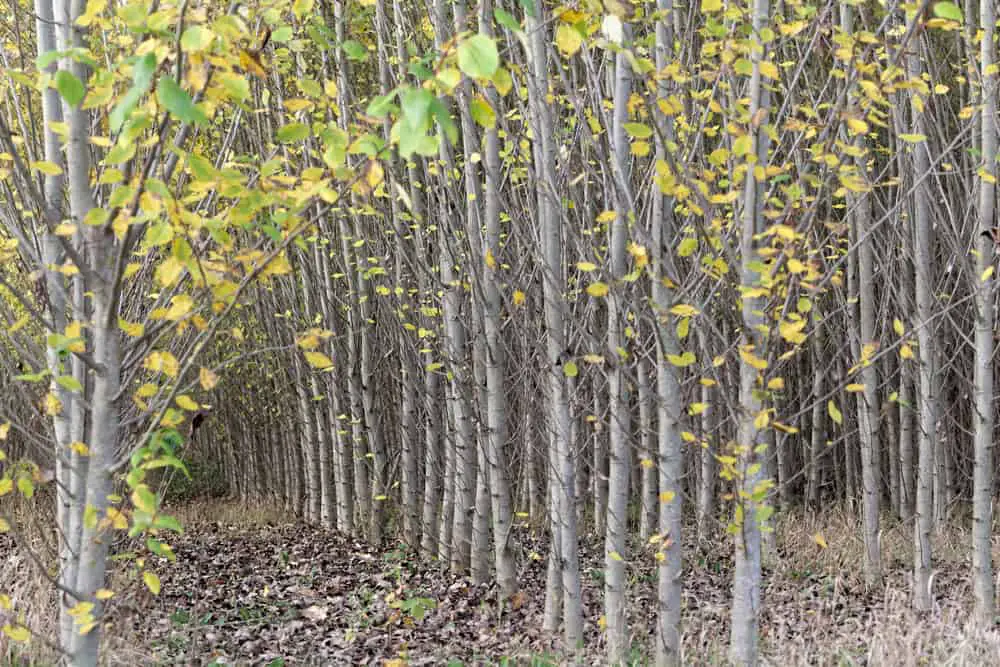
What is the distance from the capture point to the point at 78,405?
2.53m

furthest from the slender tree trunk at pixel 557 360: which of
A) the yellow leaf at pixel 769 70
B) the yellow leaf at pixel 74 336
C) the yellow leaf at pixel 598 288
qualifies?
the yellow leaf at pixel 74 336

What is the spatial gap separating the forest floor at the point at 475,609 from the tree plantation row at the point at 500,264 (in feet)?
0.76

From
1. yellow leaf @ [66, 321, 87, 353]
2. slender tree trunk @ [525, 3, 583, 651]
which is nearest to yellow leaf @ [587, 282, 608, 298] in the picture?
slender tree trunk @ [525, 3, 583, 651]

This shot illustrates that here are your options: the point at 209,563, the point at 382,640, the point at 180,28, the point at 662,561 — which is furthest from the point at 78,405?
the point at 209,563

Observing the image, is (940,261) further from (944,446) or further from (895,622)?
(895,622)

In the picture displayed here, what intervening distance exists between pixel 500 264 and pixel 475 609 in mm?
2226

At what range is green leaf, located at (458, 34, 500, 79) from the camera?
4.68 feet

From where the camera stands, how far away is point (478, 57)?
1453 millimetres

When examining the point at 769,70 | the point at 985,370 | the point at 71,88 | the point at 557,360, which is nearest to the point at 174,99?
the point at 71,88

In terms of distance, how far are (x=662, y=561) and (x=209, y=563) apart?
4773mm

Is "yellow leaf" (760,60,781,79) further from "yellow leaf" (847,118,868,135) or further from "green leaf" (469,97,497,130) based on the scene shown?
"green leaf" (469,97,497,130)

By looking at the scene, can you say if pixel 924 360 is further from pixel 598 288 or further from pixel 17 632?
pixel 17 632

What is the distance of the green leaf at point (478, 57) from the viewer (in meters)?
1.43

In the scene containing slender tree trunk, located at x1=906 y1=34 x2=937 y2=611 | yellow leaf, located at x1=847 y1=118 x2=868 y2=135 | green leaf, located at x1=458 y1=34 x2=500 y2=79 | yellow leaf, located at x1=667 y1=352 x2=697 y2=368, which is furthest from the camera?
slender tree trunk, located at x1=906 y1=34 x2=937 y2=611
